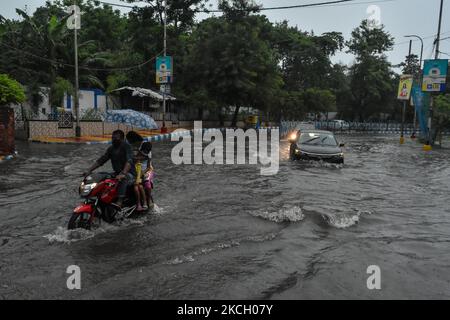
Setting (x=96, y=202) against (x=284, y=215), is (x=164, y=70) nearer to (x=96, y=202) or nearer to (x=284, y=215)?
(x=284, y=215)

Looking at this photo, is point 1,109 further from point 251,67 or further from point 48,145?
point 251,67

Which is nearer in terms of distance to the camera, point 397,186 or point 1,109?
point 397,186

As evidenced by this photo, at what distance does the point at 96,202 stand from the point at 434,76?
81.1 ft

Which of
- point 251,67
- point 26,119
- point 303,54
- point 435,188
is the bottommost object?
point 435,188

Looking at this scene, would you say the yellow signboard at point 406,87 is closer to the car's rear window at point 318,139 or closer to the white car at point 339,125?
the car's rear window at point 318,139

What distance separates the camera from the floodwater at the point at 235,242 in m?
5.11

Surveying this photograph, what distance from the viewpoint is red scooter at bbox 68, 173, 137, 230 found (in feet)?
21.7

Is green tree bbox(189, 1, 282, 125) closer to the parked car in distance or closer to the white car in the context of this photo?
the white car

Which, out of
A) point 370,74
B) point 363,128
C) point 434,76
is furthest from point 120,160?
point 370,74

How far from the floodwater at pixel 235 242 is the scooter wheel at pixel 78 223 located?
4.1 inches

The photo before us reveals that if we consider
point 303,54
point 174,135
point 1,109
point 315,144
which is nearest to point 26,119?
point 1,109

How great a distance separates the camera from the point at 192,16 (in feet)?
136
